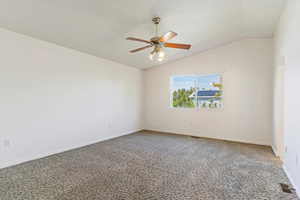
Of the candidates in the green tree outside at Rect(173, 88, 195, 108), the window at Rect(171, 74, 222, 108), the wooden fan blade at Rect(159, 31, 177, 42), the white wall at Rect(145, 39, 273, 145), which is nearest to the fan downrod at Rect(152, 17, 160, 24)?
the wooden fan blade at Rect(159, 31, 177, 42)

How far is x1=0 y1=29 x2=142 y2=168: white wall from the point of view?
283cm

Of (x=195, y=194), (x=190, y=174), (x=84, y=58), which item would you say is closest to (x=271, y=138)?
(x=190, y=174)

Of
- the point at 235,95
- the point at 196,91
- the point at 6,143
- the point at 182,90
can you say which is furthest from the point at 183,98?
the point at 6,143

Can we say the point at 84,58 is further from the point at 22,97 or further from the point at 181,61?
the point at 181,61

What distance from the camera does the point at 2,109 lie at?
2744mm

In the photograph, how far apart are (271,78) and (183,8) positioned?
10.6 ft

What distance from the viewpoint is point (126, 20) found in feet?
9.59

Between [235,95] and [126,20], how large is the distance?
377cm

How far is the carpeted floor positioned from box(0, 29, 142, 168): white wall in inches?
16.3

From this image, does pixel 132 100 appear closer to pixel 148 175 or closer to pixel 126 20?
pixel 126 20

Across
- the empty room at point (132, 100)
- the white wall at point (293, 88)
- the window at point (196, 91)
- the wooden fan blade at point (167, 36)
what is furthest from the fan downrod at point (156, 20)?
the window at point (196, 91)

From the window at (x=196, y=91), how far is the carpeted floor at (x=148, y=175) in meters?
1.73

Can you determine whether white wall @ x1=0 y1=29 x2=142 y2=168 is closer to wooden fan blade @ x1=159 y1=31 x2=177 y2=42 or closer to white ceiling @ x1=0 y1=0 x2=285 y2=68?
white ceiling @ x1=0 y1=0 x2=285 y2=68

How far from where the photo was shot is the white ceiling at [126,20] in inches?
96.3
